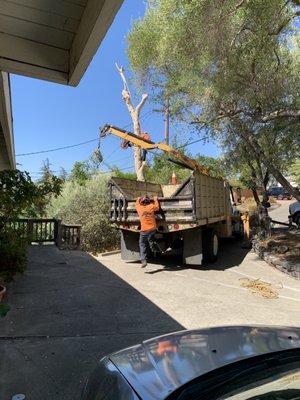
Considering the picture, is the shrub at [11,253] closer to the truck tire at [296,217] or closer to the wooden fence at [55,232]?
the wooden fence at [55,232]

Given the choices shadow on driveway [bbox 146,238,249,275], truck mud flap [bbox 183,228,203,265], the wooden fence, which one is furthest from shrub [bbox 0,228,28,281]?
the wooden fence

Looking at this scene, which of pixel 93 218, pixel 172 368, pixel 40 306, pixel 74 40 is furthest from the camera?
pixel 93 218

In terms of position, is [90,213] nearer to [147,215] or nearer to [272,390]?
[147,215]

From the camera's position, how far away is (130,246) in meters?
11.9

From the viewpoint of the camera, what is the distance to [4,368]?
185 inches

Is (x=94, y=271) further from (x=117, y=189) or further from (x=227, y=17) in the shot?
(x=227, y=17)

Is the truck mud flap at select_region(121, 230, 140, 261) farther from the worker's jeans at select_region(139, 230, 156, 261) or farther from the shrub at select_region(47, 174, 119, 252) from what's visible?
the shrub at select_region(47, 174, 119, 252)

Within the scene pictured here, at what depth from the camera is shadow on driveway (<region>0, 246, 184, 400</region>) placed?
176 inches

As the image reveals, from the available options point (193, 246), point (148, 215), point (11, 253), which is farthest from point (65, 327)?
point (193, 246)

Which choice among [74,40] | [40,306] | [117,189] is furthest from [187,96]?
[74,40]

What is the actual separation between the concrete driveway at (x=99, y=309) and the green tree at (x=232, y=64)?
424cm

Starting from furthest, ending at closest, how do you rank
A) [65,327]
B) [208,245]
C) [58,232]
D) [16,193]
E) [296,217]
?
[296,217] < [58,232] < [208,245] < [16,193] < [65,327]

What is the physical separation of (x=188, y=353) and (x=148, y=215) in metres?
8.07

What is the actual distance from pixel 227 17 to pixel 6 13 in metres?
6.84
